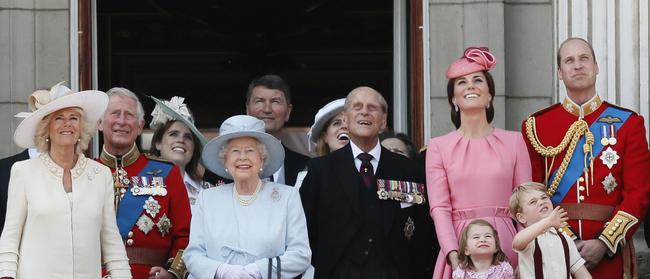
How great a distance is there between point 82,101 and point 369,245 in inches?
66.8

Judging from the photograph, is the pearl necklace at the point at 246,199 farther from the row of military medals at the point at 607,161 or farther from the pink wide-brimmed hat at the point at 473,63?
the row of military medals at the point at 607,161

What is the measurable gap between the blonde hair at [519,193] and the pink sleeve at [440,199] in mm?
347

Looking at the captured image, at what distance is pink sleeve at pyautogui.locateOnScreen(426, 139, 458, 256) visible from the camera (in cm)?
905

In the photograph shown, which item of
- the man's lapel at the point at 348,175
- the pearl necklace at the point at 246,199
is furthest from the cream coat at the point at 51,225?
the man's lapel at the point at 348,175

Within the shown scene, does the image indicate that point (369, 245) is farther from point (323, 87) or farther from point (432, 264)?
point (323, 87)

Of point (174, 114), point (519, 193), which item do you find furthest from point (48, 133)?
point (519, 193)

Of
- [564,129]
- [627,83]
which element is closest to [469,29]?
[627,83]

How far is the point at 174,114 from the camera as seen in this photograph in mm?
10484

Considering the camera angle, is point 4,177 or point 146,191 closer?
point 4,177

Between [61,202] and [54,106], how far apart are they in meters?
0.49

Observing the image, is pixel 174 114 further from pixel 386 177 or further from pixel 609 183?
pixel 609 183

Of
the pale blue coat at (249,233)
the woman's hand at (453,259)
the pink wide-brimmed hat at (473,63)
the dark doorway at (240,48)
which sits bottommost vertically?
the woman's hand at (453,259)

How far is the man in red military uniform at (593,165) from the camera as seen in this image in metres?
9.28

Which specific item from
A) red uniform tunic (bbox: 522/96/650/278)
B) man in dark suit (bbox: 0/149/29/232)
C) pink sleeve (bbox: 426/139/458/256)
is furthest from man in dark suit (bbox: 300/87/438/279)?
man in dark suit (bbox: 0/149/29/232)
